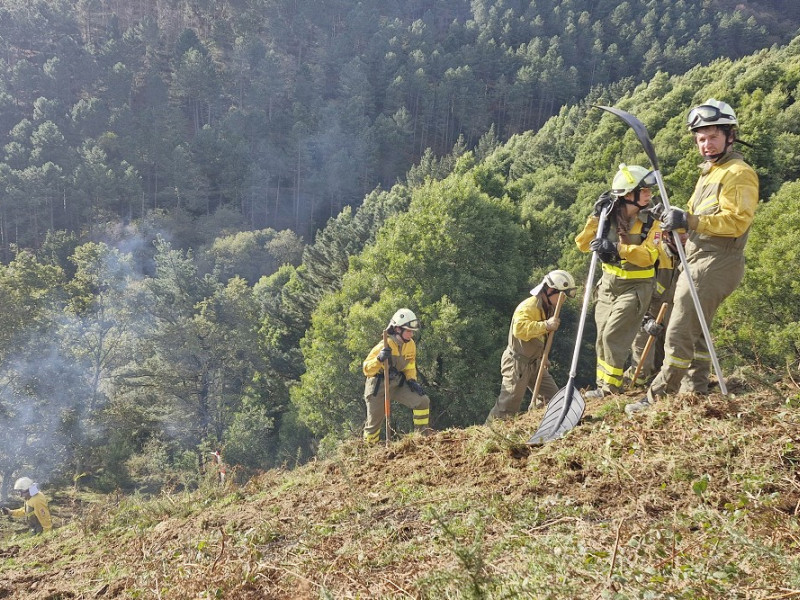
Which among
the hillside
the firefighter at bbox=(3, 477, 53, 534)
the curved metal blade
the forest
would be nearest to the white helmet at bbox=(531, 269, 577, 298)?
the hillside

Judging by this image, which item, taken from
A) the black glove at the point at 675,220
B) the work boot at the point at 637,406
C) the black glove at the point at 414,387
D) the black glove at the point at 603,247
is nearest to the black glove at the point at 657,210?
the black glove at the point at 603,247

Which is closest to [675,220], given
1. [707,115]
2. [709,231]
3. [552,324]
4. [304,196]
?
[709,231]

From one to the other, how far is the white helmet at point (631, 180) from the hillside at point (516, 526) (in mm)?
1916

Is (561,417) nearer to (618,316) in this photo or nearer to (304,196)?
(618,316)

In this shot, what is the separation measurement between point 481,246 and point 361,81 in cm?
6772

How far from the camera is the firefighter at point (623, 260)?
5.47 m

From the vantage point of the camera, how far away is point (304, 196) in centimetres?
→ 7244

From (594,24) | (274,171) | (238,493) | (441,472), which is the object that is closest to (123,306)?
(238,493)

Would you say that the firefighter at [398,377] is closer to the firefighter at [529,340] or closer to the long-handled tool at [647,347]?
the firefighter at [529,340]

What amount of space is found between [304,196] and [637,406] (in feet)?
230

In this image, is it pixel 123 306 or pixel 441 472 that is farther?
pixel 123 306

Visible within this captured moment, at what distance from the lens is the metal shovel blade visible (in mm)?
4817

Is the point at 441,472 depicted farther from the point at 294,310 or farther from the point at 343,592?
the point at 294,310

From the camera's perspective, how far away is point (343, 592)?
322 centimetres
